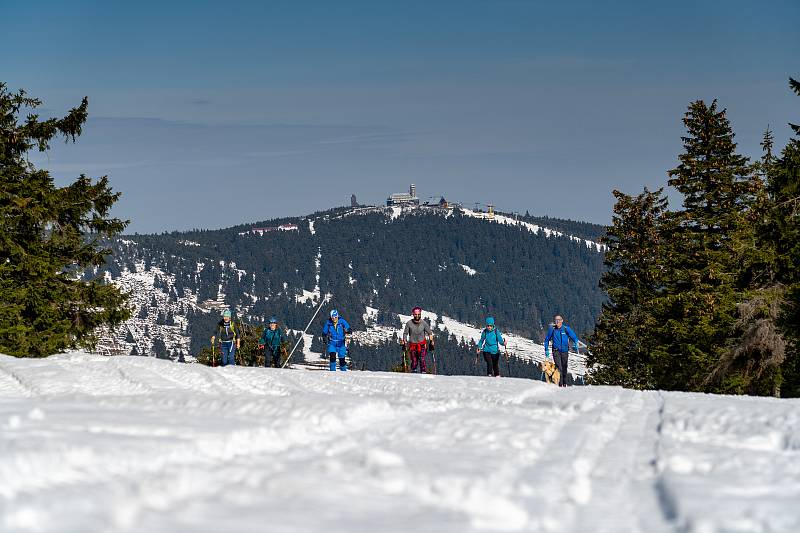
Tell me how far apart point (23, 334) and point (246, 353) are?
30545 mm

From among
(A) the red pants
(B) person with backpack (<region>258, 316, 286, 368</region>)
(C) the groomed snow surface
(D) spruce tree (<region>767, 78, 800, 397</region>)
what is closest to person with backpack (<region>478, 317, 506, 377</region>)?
(A) the red pants

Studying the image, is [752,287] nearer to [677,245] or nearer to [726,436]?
[677,245]

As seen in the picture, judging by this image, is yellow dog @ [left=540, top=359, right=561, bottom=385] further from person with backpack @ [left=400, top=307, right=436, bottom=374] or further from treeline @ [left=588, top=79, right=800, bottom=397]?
treeline @ [left=588, top=79, right=800, bottom=397]

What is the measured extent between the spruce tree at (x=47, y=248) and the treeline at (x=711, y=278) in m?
19.4

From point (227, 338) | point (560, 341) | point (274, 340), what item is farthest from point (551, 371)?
point (227, 338)

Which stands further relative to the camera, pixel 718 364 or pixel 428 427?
pixel 718 364

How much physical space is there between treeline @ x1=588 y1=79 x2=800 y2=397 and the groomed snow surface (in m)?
17.8

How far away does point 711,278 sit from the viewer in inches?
1153

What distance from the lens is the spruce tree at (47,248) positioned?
80.5 feet

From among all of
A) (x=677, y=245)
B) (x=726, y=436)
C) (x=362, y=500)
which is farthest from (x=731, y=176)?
(x=362, y=500)

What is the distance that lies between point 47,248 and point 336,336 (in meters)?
11.4

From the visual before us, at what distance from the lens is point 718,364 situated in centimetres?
2595

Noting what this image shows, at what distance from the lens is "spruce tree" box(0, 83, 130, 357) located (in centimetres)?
2453

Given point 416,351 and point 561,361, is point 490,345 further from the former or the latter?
point 416,351
